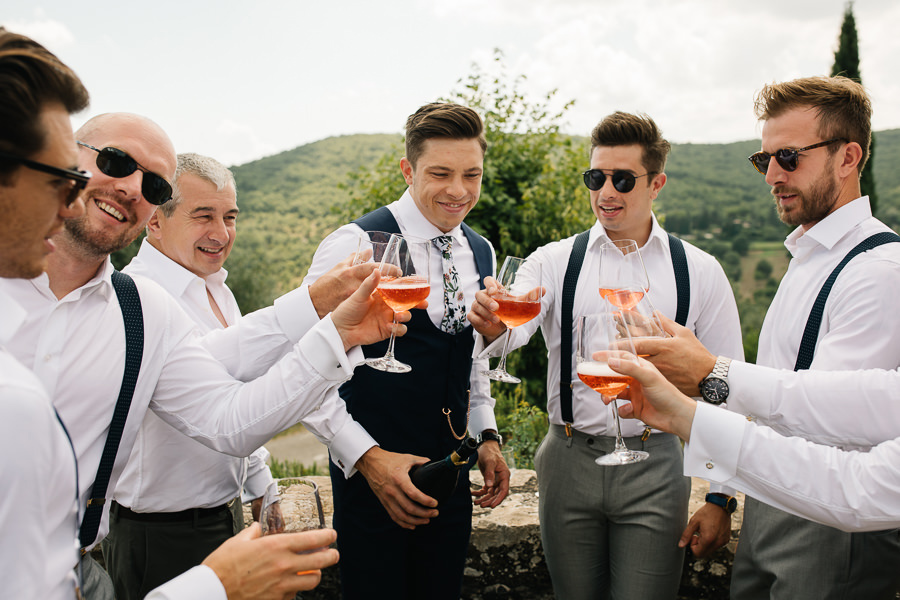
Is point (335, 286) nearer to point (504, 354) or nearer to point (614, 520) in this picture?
point (504, 354)

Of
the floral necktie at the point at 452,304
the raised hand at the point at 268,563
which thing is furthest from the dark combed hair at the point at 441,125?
the raised hand at the point at 268,563

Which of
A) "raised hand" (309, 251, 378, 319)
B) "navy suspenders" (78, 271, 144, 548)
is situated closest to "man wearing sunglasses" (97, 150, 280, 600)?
"navy suspenders" (78, 271, 144, 548)

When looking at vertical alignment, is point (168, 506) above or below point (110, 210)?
below

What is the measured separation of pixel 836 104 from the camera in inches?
106

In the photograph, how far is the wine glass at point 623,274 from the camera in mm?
2512

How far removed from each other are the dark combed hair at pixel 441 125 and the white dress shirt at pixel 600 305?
80 centimetres

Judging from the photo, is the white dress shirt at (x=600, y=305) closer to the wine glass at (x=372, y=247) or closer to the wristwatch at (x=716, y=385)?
the wristwatch at (x=716, y=385)

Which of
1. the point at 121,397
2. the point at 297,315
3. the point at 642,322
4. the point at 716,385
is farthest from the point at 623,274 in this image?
the point at 121,397

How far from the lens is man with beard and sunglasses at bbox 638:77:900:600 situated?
7.33 ft

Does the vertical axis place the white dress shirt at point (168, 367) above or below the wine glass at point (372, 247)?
below

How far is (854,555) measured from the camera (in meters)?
2.23

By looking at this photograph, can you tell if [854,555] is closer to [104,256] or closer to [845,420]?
[845,420]

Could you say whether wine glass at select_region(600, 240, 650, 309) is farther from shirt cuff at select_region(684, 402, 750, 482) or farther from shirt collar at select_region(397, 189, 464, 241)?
shirt collar at select_region(397, 189, 464, 241)

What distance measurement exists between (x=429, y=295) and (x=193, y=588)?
180 centimetres
